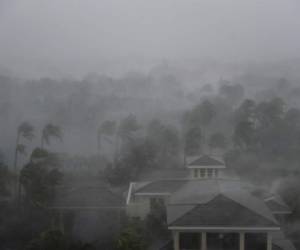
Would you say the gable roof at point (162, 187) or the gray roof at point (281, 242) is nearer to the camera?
the gray roof at point (281, 242)

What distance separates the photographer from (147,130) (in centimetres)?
424

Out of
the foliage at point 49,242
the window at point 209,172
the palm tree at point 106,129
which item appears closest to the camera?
the foliage at point 49,242

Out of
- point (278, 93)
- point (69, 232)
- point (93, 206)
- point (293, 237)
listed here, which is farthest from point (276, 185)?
point (69, 232)

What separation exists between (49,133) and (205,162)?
5.53 feet

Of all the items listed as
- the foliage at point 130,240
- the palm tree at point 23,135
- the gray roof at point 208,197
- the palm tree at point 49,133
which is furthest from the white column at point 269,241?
the palm tree at point 23,135

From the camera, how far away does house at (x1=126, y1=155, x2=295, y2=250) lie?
338 centimetres

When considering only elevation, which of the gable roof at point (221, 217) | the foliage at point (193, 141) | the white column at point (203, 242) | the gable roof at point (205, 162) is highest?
the foliage at point (193, 141)

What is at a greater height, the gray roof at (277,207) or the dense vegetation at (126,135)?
the dense vegetation at (126,135)

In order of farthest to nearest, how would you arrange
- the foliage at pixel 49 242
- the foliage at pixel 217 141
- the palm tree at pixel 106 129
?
the palm tree at pixel 106 129 < the foliage at pixel 217 141 < the foliage at pixel 49 242

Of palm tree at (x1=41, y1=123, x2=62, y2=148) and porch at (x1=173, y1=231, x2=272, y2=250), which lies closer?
porch at (x1=173, y1=231, x2=272, y2=250)

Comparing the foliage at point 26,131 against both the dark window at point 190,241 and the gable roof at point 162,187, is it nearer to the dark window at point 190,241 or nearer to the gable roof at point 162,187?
the gable roof at point 162,187

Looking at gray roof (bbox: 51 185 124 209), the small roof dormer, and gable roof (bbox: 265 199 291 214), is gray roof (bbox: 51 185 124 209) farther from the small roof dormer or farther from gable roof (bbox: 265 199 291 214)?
gable roof (bbox: 265 199 291 214)

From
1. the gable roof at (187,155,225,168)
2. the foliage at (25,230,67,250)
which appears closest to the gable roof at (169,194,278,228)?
the gable roof at (187,155,225,168)

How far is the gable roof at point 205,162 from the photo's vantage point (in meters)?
4.05
